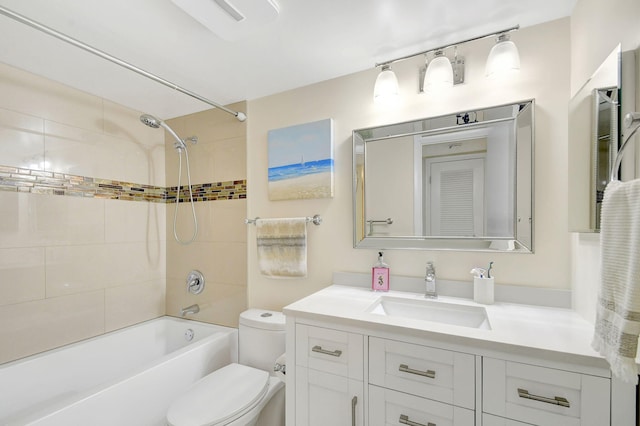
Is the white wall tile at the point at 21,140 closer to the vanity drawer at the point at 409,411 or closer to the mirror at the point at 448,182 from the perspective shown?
the mirror at the point at 448,182

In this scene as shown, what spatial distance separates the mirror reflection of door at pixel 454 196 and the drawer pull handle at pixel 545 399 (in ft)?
2.30

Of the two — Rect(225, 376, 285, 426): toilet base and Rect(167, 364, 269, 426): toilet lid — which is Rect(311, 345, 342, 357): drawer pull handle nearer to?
Rect(167, 364, 269, 426): toilet lid

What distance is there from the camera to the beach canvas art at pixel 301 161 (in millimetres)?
1723

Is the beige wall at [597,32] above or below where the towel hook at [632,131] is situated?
above

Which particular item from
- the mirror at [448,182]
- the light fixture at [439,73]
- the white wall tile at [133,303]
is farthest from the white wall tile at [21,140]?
the light fixture at [439,73]

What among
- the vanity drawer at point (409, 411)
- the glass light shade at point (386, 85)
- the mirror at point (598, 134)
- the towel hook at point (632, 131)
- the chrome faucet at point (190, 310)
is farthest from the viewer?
the chrome faucet at point (190, 310)

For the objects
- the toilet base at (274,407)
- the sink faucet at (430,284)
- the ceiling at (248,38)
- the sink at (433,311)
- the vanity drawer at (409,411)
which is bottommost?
the toilet base at (274,407)

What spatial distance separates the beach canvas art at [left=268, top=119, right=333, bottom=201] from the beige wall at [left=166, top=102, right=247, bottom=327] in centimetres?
30

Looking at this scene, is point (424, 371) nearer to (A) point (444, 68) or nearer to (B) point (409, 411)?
(B) point (409, 411)

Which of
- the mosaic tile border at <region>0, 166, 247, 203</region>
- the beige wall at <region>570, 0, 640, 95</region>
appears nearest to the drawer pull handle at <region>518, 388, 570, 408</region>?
the beige wall at <region>570, 0, 640, 95</region>

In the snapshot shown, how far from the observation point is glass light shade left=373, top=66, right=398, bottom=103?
1.47 meters

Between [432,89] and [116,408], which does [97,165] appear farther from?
[432,89]

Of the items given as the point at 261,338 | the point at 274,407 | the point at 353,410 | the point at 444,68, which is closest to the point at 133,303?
the point at 261,338

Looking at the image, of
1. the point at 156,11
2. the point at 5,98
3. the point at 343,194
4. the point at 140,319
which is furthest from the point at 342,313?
the point at 5,98
